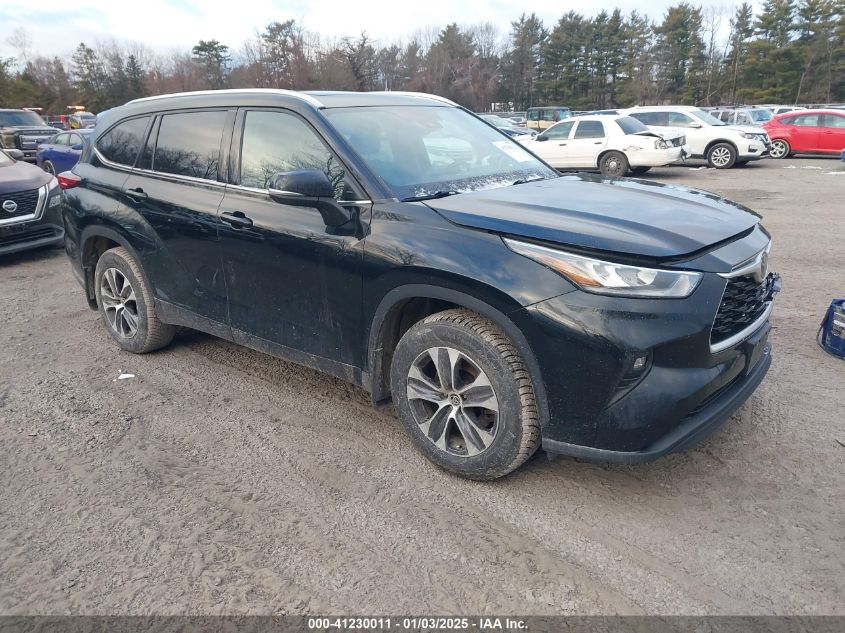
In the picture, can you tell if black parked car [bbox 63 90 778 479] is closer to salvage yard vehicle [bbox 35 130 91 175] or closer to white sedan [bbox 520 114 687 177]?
white sedan [bbox 520 114 687 177]

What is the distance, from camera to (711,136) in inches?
718

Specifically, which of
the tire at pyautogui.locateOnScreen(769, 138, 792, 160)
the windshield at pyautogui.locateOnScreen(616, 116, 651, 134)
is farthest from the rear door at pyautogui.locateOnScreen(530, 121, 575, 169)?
the tire at pyautogui.locateOnScreen(769, 138, 792, 160)

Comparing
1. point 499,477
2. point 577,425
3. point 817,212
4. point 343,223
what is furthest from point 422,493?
point 817,212

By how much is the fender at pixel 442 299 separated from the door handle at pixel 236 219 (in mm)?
1073

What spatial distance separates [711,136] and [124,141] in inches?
698

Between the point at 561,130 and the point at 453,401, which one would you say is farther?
the point at 561,130

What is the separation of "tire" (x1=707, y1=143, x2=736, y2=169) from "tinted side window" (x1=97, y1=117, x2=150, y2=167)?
17.7 meters

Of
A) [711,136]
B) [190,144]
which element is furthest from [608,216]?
[711,136]

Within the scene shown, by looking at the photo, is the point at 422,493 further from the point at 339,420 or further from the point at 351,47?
the point at 351,47

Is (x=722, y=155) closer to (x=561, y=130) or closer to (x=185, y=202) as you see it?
(x=561, y=130)

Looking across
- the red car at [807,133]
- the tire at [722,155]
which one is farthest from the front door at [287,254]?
the red car at [807,133]

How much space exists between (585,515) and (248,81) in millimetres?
56297

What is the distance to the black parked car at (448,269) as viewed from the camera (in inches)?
102

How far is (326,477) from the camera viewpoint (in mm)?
3197
